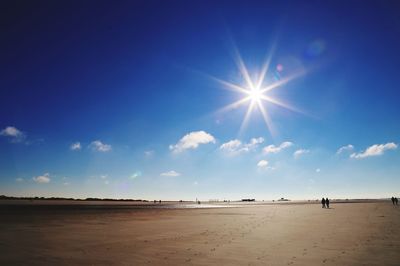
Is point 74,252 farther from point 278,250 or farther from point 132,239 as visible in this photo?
point 278,250

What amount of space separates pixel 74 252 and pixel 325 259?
34.1 feet

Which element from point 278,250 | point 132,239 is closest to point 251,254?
point 278,250

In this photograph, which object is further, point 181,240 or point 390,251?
point 181,240

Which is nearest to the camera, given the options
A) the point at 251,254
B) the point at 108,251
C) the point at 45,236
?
the point at 251,254

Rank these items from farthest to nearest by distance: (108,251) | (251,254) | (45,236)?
1. (45,236)
2. (108,251)
3. (251,254)

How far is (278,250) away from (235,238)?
13.7 ft

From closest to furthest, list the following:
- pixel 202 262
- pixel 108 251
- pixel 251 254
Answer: pixel 202 262 < pixel 251 254 < pixel 108 251

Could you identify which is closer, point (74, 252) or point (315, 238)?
point (74, 252)

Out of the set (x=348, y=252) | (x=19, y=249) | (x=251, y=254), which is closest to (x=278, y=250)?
(x=251, y=254)

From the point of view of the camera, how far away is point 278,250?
13.3 meters

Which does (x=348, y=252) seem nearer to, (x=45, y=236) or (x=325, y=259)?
(x=325, y=259)

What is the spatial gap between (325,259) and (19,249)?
13115mm

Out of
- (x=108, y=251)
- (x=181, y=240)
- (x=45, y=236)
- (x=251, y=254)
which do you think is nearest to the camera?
(x=251, y=254)

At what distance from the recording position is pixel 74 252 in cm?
1301
